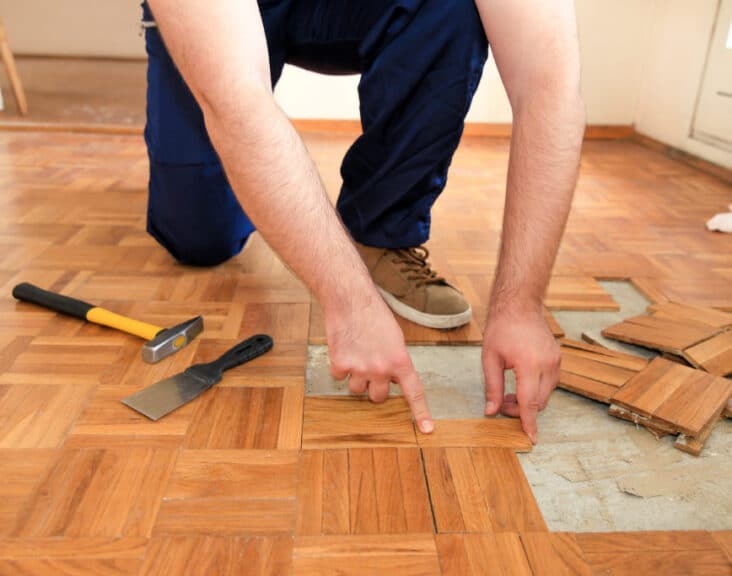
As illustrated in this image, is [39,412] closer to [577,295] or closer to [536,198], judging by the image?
[536,198]

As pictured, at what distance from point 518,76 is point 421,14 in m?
0.25

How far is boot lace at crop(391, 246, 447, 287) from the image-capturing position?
1.18 metres

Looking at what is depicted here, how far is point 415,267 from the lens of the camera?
120 centimetres

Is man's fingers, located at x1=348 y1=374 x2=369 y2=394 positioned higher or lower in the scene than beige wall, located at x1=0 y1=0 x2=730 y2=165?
lower

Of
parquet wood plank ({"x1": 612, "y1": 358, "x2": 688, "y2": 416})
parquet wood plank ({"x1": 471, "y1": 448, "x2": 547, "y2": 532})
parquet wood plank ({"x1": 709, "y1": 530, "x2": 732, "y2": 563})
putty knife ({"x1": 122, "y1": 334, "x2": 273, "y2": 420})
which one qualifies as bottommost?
putty knife ({"x1": 122, "y1": 334, "x2": 273, "y2": 420})

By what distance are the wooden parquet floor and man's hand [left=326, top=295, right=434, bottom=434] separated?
0.11 metres

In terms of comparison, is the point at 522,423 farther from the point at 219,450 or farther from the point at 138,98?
the point at 138,98

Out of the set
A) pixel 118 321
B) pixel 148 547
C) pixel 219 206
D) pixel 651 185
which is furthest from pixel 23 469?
pixel 651 185

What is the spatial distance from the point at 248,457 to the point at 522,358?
36cm

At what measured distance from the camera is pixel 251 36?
0.73 meters

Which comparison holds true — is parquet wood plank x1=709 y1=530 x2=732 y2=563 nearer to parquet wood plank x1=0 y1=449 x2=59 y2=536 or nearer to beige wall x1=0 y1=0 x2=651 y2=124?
parquet wood plank x1=0 y1=449 x2=59 y2=536

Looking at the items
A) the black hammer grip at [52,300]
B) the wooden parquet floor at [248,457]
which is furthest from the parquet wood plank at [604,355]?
the black hammer grip at [52,300]

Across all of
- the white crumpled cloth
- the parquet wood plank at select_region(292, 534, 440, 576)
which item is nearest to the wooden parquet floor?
the parquet wood plank at select_region(292, 534, 440, 576)

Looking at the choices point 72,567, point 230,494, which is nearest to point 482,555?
point 230,494
